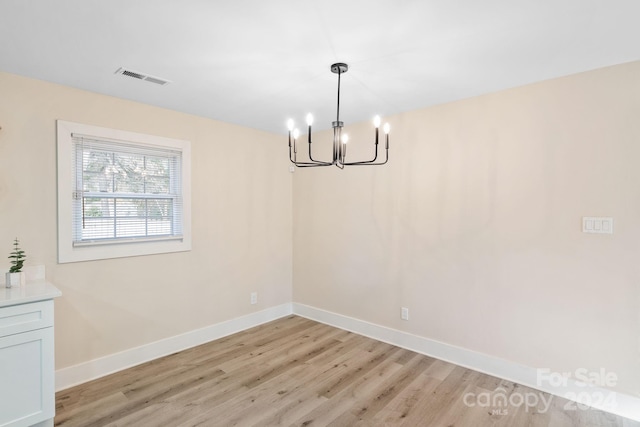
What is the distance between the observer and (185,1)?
1.64 metres

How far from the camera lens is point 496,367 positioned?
2871mm

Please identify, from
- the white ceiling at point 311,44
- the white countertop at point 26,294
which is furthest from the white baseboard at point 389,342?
the white ceiling at point 311,44

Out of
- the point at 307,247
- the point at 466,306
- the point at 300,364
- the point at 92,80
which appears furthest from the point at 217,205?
the point at 466,306

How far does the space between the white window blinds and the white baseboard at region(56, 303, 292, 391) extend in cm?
105

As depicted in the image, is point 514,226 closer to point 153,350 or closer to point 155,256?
point 155,256

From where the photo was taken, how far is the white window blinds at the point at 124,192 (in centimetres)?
281

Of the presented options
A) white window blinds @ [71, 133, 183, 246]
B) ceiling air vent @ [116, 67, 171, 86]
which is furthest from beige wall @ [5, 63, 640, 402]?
ceiling air vent @ [116, 67, 171, 86]

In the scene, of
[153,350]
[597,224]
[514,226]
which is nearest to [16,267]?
[153,350]

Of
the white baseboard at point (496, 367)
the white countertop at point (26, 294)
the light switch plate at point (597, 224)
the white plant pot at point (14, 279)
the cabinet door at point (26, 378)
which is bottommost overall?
the white baseboard at point (496, 367)

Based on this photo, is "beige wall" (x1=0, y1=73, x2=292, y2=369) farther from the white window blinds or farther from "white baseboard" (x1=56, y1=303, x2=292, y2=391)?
the white window blinds

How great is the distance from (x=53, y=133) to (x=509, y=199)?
151 inches

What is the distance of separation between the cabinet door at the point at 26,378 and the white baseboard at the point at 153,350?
0.64m

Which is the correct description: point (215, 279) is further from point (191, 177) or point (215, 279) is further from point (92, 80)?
point (92, 80)

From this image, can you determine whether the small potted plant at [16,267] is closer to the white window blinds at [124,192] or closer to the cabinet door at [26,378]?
the white window blinds at [124,192]
